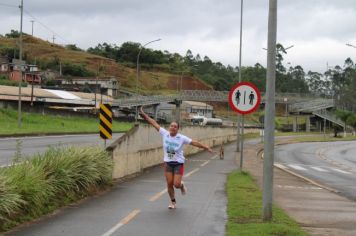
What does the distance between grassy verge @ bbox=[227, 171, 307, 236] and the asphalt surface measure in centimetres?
20

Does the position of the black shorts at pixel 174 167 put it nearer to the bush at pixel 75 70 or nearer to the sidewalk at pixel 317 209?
the sidewalk at pixel 317 209

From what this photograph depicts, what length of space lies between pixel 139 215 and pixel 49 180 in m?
1.86

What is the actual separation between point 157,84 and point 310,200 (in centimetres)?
16158

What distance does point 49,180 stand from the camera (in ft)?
36.2

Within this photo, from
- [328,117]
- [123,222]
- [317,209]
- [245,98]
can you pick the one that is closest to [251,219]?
[123,222]

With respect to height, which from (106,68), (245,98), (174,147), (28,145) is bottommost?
(28,145)


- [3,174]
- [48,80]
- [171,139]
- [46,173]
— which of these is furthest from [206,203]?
[48,80]

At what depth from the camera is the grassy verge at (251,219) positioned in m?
8.84

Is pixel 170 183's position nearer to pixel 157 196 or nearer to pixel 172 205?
pixel 172 205

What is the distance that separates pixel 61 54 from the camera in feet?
604

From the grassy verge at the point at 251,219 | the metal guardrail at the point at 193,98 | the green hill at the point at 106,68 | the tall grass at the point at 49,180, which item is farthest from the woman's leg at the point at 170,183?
the green hill at the point at 106,68

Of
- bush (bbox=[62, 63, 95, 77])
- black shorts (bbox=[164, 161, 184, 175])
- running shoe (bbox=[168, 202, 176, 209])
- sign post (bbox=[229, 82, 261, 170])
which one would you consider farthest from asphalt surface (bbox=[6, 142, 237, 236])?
bush (bbox=[62, 63, 95, 77])

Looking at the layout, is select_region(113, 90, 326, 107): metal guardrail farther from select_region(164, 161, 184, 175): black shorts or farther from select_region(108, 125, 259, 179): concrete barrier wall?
select_region(164, 161, 184, 175): black shorts

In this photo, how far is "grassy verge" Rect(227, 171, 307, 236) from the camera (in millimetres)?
8844
